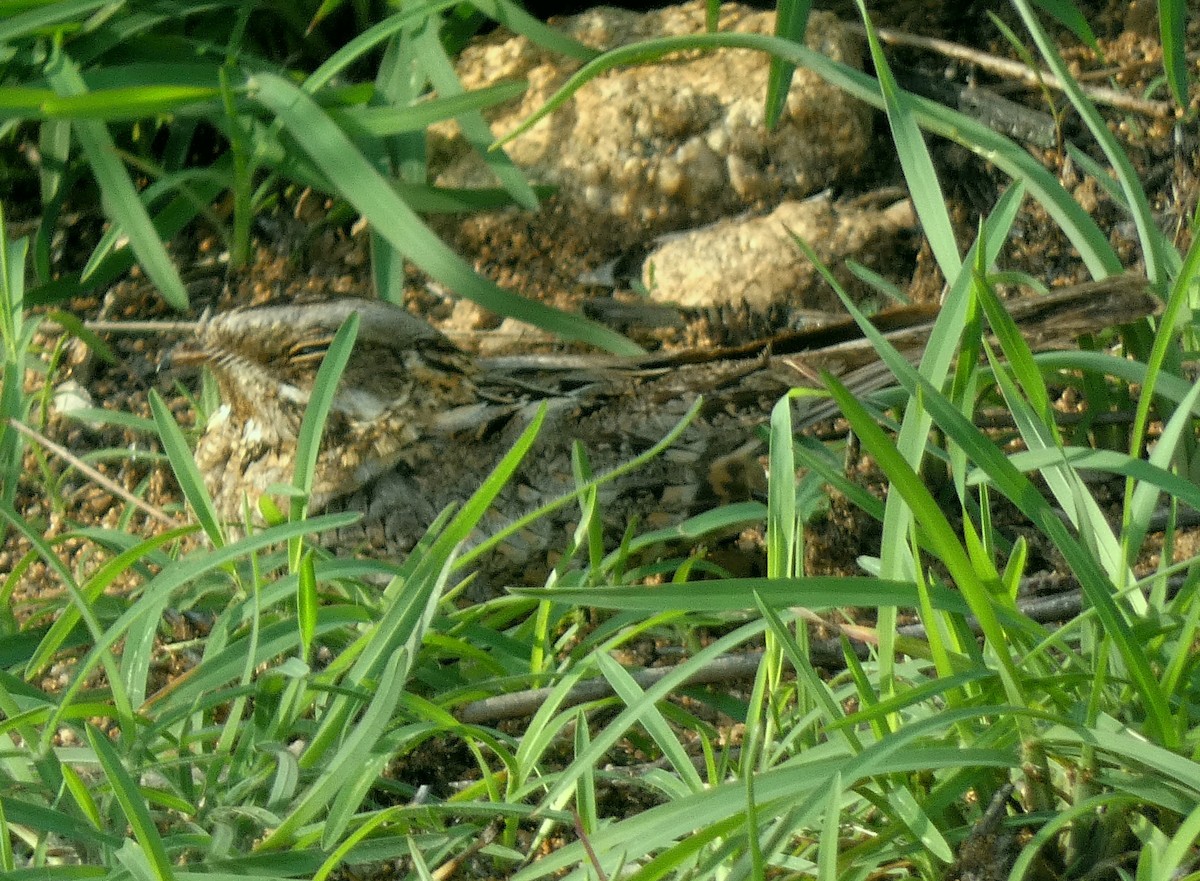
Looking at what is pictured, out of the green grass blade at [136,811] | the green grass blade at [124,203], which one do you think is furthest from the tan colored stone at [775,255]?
the green grass blade at [136,811]

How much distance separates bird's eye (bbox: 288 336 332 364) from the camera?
2471mm

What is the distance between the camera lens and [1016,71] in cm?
303

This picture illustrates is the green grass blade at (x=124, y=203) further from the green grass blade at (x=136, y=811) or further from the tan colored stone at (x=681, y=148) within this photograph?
the green grass blade at (x=136, y=811)

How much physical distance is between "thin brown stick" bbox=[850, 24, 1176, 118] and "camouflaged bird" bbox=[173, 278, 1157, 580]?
1009 millimetres

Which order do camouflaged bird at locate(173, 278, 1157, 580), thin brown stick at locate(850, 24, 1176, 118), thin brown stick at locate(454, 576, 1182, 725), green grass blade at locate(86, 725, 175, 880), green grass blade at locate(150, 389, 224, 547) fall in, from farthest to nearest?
thin brown stick at locate(850, 24, 1176, 118) → camouflaged bird at locate(173, 278, 1157, 580) → green grass blade at locate(150, 389, 224, 547) → thin brown stick at locate(454, 576, 1182, 725) → green grass blade at locate(86, 725, 175, 880)

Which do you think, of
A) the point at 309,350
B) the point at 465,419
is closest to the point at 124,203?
the point at 309,350

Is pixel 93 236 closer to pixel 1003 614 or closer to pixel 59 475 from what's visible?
pixel 59 475

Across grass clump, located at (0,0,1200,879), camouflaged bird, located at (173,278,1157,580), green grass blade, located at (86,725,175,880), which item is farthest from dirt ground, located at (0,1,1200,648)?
green grass blade, located at (86,725,175,880)

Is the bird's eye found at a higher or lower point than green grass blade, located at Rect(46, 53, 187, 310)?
lower

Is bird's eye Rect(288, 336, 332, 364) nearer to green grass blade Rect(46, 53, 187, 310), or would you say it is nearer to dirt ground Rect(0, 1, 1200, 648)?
dirt ground Rect(0, 1, 1200, 648)

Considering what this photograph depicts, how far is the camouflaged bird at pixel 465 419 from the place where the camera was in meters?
2.47

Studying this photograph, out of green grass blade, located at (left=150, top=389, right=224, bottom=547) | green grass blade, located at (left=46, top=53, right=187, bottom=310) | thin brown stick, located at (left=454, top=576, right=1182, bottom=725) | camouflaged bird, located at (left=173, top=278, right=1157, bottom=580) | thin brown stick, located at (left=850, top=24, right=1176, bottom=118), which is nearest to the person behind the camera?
thin brown stick, located at (left=454, top=576, right=1182, bottom=725)

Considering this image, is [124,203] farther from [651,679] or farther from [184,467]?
[651,679]

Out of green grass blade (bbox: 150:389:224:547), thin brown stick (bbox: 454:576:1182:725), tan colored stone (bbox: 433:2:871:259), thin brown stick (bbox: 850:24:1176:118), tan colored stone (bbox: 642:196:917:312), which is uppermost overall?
thin brown stick (bbox: 850:24:1176:118)
